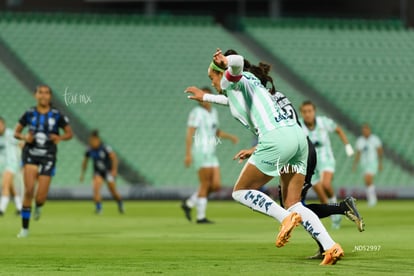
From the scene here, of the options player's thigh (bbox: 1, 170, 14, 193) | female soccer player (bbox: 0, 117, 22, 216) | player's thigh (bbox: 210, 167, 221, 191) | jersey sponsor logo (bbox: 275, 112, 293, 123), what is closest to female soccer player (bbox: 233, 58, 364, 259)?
jersey sponsor logo (bbox: 275, 112, 293, 123)

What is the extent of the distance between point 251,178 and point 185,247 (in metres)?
3.13

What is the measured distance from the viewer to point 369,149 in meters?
Result: 33.7

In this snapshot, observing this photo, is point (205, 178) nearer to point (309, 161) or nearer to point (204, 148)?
point (204, 148)

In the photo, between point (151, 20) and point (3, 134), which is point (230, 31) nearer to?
point (151, 20)

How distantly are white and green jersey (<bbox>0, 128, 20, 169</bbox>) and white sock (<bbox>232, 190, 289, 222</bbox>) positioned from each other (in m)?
15.3

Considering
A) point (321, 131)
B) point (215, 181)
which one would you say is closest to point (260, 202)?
point (321, 131)

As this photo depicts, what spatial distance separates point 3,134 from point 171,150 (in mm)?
10158

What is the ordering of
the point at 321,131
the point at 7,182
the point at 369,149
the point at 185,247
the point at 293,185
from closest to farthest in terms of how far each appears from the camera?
the point at 293,185, the point at 185,247, the point at 321,131, the point at 7,182, the point at 369,149

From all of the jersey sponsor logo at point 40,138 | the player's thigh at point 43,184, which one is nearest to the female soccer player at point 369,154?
the player's thigh at point 43,184

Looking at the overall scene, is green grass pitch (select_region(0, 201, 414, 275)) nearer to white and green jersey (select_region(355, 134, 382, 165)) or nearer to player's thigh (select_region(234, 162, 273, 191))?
player's thigh (select_region(234, 162, 273, 191))

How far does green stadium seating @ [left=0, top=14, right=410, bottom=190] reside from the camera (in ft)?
118

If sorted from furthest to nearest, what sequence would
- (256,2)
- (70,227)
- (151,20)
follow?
(256,2)
(151,20)
(70,227)

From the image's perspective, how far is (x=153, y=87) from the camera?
3838 cm

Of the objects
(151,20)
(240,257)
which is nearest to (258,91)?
(240,257)
